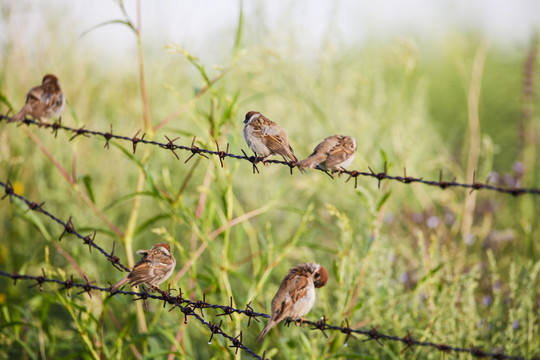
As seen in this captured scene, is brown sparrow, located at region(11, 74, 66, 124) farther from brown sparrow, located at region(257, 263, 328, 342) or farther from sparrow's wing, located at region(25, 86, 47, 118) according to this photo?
Result: brown sparrow, located at region(257, 263, 328, 342)

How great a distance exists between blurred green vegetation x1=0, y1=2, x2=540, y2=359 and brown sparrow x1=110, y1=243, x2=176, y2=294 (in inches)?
16.9

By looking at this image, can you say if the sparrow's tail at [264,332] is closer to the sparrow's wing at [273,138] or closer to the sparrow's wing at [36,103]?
the sparrow's wing at [273,138]

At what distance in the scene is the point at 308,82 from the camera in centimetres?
588

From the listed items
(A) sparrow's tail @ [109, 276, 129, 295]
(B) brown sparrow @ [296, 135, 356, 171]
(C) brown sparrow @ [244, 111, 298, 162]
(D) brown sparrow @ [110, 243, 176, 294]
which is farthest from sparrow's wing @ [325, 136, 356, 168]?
(A) sparrow's tail @ [109, 276, 129, 295]

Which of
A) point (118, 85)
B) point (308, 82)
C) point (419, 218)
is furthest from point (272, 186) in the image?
point (118, 85)

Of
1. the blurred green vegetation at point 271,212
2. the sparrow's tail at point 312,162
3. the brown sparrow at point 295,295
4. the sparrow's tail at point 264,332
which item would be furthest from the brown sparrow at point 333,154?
the sparrow's tail at point 264,332

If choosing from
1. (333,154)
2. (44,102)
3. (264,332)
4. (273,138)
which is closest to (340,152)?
(333,154)

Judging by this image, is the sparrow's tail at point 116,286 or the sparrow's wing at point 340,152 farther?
the sparrow's wing at point 340,152

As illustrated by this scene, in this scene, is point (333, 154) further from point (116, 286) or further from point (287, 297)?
point (116, 286)

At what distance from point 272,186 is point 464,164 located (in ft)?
8.08

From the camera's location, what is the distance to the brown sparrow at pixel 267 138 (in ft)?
10.0

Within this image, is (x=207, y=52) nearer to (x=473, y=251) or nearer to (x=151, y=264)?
(x=473, y=251)

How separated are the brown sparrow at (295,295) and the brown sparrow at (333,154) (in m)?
0.56

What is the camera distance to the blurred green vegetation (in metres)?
3.50
